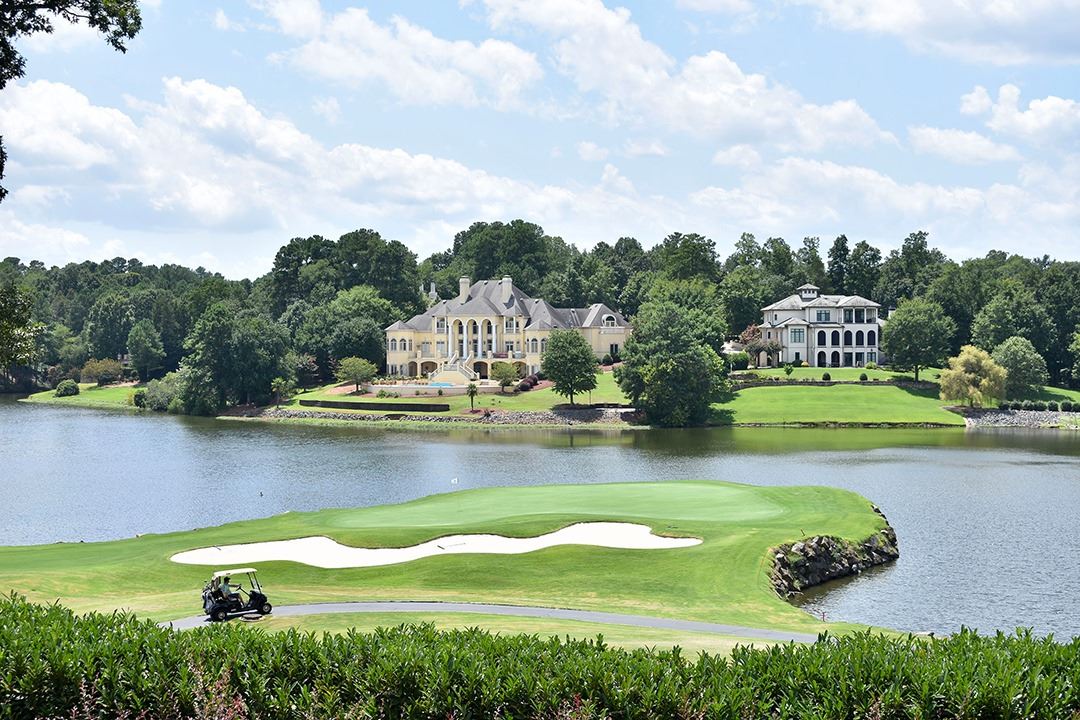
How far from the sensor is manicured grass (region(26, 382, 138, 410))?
422ft

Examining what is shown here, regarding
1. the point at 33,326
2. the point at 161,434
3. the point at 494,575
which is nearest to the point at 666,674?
the point at 494,575

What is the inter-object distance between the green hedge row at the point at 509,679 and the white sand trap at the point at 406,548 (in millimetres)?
17013

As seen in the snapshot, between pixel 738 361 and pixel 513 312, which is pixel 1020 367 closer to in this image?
pixel 738 361

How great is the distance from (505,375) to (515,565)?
7858 centimetres

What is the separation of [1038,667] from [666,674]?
16.5 feet

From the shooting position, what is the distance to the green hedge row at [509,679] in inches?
599

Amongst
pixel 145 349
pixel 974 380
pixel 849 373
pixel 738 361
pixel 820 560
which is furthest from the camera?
pixel 145 349

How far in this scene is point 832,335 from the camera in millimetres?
127312

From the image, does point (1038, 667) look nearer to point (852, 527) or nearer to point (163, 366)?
point (852, 527)

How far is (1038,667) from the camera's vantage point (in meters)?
15.4

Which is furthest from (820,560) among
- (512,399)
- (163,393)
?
(163,393)

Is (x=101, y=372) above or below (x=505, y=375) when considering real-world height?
above

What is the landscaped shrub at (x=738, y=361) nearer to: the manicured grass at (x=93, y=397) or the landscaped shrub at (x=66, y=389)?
the manicured grass at (x=93, y=397)

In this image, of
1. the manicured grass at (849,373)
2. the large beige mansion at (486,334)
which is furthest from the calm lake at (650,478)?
the large beige mansion at (486,334)
